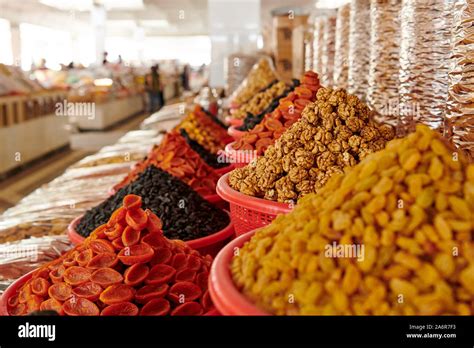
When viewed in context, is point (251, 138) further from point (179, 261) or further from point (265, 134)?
point (179, 261)

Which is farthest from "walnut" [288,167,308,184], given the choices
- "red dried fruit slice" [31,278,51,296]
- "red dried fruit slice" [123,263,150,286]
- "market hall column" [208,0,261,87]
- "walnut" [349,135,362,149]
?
"market hall column" [208,0,261,87]

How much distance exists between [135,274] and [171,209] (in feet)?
1.49

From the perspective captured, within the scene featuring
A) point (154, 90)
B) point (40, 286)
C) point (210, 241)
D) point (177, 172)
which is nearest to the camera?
point (40, 286)

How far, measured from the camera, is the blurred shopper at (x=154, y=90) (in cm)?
1350

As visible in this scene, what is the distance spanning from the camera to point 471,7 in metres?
1.17

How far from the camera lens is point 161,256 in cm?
119

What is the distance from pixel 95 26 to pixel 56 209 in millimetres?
12280

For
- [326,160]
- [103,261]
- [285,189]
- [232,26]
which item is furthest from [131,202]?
[232,26]

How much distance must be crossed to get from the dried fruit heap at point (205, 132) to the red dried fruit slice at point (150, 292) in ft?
4.47

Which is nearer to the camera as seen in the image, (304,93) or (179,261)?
(179,261)

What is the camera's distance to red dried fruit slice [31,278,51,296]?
3.82ft

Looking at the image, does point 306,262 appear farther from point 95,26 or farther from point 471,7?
point 95,26

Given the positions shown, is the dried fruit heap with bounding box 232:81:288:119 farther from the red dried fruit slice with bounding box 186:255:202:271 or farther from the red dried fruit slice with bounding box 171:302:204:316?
the red dried fruit slice with bounding box 171:302:204:316
